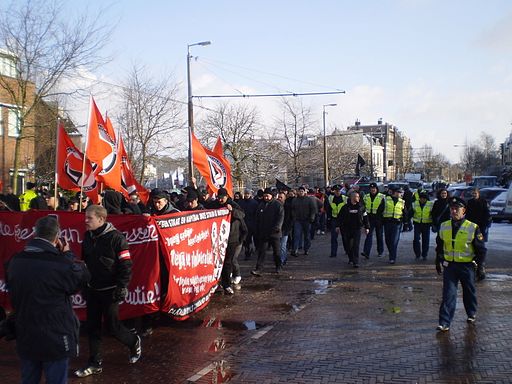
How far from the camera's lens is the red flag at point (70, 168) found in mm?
9109

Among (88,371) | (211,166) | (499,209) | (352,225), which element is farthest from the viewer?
(499,209)

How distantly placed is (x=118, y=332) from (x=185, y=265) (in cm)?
199

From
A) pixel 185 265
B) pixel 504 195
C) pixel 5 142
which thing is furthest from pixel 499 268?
pixel 5 142

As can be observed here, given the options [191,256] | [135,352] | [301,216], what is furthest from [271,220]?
[135,352]

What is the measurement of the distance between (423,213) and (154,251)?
8.66 meters

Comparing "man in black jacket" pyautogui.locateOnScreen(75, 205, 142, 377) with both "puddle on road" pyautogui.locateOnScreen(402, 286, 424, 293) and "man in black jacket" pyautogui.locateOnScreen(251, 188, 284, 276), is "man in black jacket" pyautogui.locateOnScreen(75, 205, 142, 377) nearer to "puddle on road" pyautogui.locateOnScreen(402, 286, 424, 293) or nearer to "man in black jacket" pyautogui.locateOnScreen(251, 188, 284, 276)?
"puddle on road" pyautogui.locateOnScreen(402, 286, 424, 293)

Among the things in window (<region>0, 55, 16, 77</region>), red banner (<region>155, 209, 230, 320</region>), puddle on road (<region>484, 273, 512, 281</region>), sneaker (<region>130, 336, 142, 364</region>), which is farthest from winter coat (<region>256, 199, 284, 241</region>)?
window (<region>0, 55, 16, 77</region>)

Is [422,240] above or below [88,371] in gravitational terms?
above

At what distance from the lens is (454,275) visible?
7129 mm

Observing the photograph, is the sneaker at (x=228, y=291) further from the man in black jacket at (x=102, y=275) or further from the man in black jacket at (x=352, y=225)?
the man in black jacket at (x=102, y=275)

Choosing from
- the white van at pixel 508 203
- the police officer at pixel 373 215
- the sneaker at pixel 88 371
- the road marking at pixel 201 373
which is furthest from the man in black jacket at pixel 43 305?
the white van at pixel 508 203

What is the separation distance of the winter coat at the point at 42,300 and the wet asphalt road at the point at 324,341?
5.64 feet

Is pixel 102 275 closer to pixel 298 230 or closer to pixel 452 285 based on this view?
pixel 452 285

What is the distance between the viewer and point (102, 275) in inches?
220
